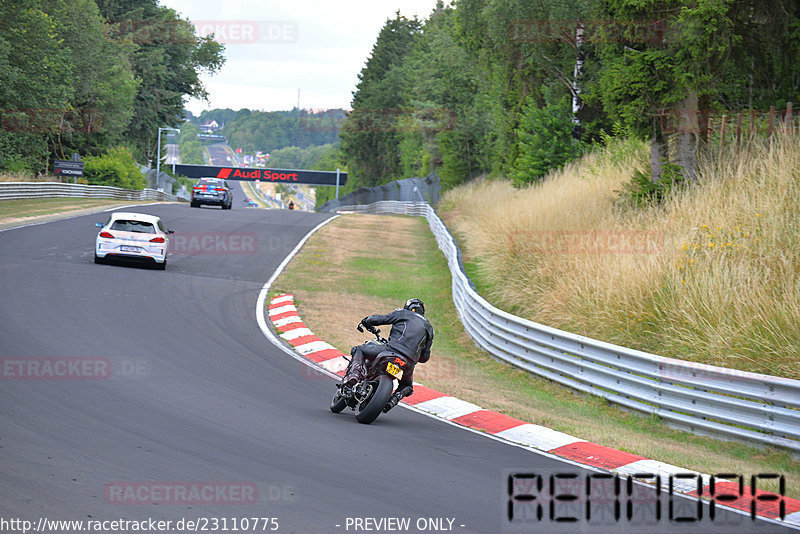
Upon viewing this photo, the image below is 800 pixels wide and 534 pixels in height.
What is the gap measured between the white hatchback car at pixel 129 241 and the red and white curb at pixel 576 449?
9253mm

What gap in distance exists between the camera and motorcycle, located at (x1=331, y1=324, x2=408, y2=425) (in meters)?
8.95

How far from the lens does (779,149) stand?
52.4 ft

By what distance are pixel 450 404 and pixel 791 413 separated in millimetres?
3961

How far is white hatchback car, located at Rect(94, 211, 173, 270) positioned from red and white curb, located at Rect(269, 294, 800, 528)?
925cm

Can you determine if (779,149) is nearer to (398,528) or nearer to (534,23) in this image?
(398,528)

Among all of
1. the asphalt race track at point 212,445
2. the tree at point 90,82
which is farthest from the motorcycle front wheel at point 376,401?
the tree at point 90,82

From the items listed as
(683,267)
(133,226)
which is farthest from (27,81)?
(683,267)

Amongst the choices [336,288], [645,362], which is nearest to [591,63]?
[336,288]

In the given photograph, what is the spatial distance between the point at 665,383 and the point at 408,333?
11.9 feet

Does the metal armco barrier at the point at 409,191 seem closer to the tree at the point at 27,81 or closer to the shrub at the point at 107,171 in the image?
the shrub at the point at 107,171

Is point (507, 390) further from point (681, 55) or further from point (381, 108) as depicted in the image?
point (381, 108)

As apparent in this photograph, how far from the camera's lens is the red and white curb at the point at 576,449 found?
23.0 feet

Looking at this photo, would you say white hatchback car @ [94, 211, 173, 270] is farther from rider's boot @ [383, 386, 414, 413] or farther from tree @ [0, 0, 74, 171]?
tree @ [0, 0, 74, 171]

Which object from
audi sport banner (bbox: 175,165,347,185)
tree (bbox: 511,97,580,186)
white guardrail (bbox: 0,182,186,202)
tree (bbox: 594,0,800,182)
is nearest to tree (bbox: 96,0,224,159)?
audi sport banner (bbox: 175,165,347,185)
